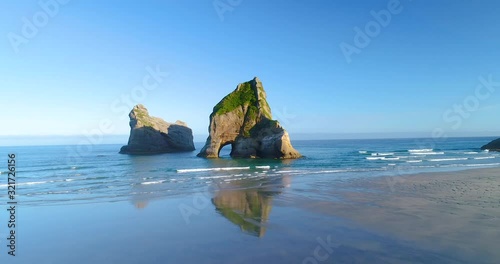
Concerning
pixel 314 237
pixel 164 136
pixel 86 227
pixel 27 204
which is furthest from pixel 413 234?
pixel 164 136

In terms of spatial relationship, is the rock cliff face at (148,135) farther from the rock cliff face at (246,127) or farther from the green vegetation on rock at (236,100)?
the green vegetation on rock at (236,100)

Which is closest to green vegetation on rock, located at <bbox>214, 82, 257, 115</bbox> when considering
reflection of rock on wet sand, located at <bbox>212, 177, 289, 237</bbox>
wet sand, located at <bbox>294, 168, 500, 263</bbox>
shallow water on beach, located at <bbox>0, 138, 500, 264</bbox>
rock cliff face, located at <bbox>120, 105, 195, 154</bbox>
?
rock cliff face, located at <bbox>120, 105, 195, 154</bbox>

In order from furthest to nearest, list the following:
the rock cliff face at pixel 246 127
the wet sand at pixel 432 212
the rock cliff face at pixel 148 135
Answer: the rock cliff face at pixel 148 135 < the rock cliff face at pixel 246 127 < the wet sand at pixel 432 212

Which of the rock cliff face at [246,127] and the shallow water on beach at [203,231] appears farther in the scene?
the rock cliff face at [246,127]

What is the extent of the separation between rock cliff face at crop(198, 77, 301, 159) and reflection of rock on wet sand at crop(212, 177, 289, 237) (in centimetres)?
3143

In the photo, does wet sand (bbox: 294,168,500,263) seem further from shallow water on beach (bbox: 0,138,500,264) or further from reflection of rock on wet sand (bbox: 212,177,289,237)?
reflection of rock on wet sand (bbox: 212,177,289,237)

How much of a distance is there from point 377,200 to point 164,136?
70687 mm

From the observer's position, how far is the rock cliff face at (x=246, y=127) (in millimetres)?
53094

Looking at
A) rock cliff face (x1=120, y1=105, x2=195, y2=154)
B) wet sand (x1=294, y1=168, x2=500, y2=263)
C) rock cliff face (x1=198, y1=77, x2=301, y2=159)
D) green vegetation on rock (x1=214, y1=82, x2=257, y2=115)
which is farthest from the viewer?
rock cliff face (x1=120, y1=105, x2=195, y2=154)

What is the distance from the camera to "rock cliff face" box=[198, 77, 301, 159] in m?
53.1

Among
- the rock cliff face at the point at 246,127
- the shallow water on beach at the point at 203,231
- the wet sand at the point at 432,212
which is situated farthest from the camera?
the rock cliff face at the point at 246,127

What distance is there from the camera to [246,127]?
57.5 metres

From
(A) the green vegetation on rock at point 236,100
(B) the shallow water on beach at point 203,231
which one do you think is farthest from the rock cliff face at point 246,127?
(B) the shallow water on beach at point 203,231

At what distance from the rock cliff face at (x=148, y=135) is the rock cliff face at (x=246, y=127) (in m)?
22.5
